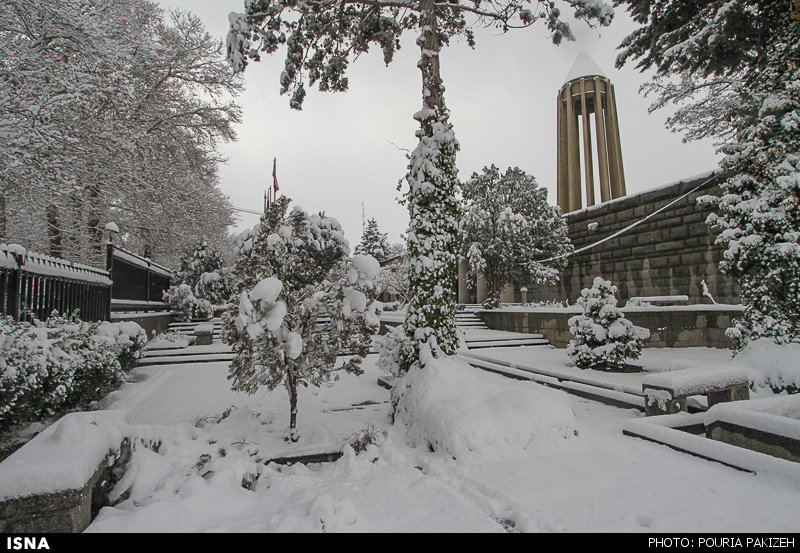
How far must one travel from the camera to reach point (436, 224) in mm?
5176

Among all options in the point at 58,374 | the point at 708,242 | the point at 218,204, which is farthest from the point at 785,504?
the point at 218,204

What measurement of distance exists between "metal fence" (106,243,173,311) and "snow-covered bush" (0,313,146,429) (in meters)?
4.42

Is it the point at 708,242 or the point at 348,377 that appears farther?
the point at 708,242

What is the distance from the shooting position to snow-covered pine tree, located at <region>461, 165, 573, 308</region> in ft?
51.9

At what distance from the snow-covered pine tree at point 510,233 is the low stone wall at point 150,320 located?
10.7 m

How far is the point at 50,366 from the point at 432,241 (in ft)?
13.9

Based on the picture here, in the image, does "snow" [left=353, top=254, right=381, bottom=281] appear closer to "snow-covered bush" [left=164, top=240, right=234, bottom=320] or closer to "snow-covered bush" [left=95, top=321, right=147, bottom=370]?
"snow-covered bush" [left=95, top=321, right=147, bottom=370]

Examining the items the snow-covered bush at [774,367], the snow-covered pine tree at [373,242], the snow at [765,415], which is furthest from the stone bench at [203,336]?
the snow-covered pine tree at [373,242]


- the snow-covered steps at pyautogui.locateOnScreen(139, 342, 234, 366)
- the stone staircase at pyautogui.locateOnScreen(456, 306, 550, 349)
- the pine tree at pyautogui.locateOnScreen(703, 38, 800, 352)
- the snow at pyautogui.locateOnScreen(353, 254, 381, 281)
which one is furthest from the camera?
the stone staircase at pyautogui.locateOnScreen(456, 306, 550, 349)

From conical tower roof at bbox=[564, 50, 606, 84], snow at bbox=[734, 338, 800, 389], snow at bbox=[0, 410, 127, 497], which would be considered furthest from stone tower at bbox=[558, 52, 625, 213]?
snow at bbox=[0, 410, 127, 497]

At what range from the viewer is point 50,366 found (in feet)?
13.5

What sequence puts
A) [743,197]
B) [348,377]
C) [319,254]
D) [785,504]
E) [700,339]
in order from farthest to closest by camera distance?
[319,254]
[700,339]
[348,377]
[743,197]
[785,504]

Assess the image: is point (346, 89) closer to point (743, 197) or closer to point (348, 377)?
point (348, 377)

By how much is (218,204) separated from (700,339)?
19297 millimetres
